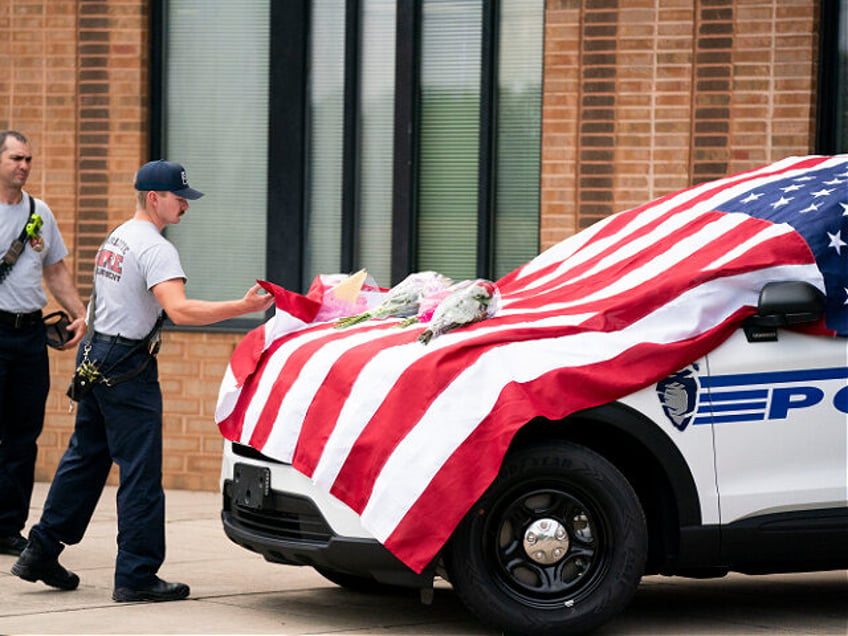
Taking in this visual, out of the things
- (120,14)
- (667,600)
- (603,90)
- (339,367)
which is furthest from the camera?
(120,14)

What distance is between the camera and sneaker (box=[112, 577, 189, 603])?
270 inches

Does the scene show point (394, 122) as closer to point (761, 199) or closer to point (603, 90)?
point (603, 90)

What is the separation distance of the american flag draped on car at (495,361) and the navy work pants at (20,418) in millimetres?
1700

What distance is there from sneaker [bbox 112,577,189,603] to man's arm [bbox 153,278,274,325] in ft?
3.80

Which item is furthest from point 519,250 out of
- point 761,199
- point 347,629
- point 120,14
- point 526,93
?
point 347,629

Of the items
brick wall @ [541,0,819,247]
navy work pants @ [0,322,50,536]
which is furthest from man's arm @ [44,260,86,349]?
brick wall @ [541,0,819,247]

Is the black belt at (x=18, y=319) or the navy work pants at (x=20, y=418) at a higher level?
the black belt at (x=18, y=319)

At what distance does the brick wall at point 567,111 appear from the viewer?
31.8 feet

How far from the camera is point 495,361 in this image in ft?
19.4

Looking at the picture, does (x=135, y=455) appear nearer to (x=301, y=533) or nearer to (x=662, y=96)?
(x=301, y=533)

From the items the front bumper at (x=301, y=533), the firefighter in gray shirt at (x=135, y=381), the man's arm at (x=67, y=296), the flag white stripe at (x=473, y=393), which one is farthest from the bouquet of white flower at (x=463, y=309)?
the man's arm at (x=67, y=296)

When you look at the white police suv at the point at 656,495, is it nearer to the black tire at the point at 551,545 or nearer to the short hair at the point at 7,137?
the black tire at the point at 551,545

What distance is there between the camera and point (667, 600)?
713 cm

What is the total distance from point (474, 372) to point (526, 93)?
4.78 meters
